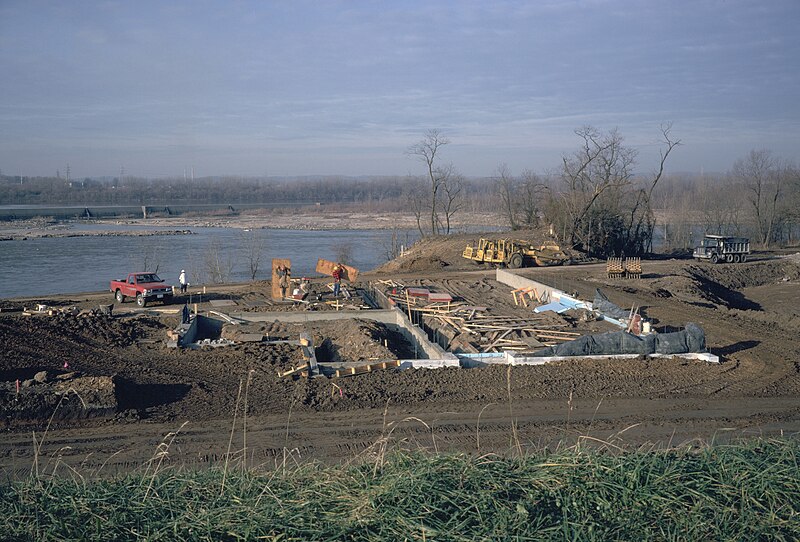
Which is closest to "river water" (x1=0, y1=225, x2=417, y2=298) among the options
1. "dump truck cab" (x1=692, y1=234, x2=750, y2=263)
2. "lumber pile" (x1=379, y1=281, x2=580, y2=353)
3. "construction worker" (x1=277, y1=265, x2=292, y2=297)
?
"construction worker" (x1=277, y1=265, x2=292, y2=297)

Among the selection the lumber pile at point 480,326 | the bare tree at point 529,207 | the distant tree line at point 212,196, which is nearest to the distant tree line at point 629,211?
the bare tree at point 529,207

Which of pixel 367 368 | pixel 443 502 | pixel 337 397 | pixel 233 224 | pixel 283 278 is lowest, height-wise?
pixel 337 397

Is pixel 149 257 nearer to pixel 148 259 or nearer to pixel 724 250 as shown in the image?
pixel 148 259

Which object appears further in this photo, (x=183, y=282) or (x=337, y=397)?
(x=183, y=282)

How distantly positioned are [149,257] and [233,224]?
Result: 46041 mm

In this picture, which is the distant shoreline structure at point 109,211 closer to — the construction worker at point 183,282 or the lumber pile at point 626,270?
the construction worker at point 183,282

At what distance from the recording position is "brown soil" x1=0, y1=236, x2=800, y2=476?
9.87 meters

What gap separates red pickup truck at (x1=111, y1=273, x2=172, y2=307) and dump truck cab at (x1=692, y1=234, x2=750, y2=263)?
90.4ft

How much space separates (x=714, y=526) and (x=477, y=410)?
7.64m

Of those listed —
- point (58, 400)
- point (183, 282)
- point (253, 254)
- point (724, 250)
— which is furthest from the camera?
point (253, 254)

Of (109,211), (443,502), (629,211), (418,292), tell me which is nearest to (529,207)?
(629,211)

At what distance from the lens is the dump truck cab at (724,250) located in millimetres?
36250

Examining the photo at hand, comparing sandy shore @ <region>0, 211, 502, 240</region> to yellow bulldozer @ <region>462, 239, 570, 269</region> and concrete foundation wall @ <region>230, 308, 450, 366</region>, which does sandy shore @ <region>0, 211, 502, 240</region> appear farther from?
concrete foundation wall @ <region>230, 308, 450, 366</region>

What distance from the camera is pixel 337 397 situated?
11969 millimetres
